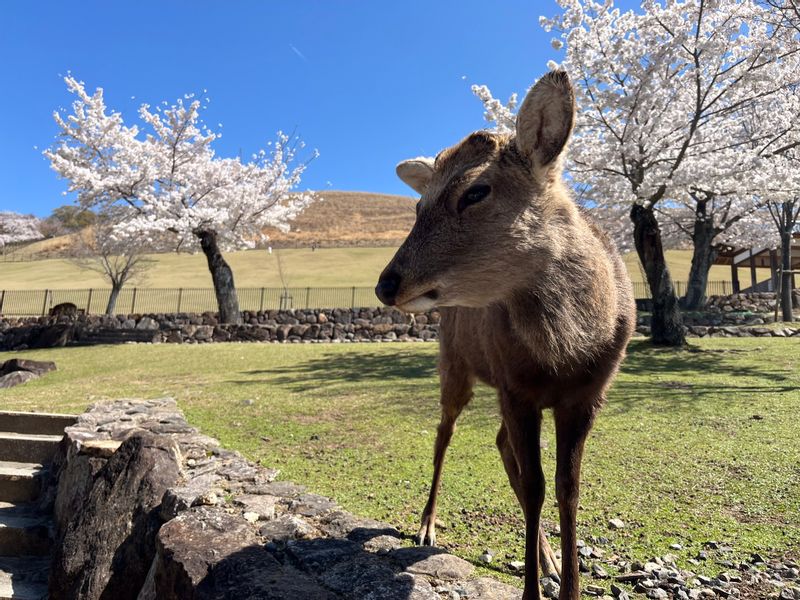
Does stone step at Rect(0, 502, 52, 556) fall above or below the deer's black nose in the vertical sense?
below

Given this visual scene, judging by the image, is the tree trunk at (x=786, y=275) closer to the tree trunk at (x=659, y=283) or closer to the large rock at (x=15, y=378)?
the tree trunk at (x=659, y=283)

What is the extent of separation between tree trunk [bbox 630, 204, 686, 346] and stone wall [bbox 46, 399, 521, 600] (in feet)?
39.2

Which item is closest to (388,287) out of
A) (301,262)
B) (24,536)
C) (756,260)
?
(24,536)

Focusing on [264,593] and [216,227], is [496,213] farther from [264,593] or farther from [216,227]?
[216,227]

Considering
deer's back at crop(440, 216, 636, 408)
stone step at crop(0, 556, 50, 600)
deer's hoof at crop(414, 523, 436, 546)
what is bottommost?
stone step at crop(0, 556, 50, 600)

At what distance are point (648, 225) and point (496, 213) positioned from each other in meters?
12.9

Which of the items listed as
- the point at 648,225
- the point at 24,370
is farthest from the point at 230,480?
the point at 648,225

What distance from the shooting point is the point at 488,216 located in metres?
2.18

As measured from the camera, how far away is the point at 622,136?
13219 mm

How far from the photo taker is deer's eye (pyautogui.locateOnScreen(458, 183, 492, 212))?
2.21 meters

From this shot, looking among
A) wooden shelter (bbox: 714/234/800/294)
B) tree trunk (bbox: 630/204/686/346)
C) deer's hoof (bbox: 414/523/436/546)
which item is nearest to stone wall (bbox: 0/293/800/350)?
tree trunk (bbox: 630/204/686/346)

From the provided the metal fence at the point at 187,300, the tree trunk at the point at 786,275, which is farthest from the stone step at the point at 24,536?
the metal fence at the point at 187,300

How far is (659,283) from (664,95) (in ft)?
16.7

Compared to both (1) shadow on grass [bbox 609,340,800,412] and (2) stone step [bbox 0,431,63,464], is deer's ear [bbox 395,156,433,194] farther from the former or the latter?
(2) stone step [bbox 0,431,63,464]
